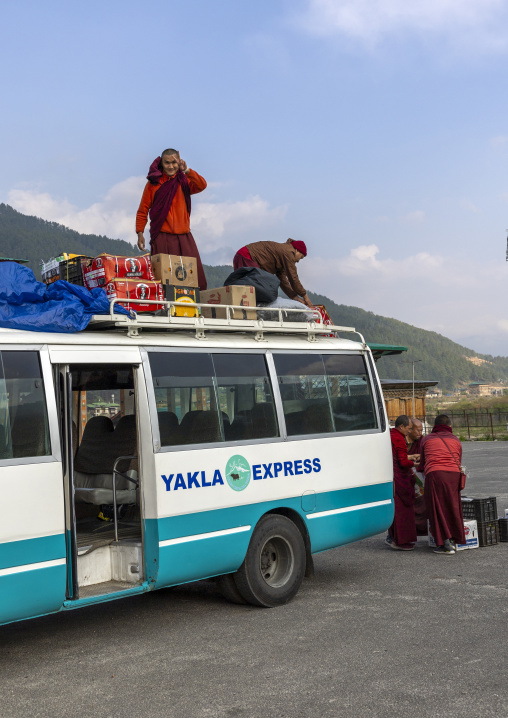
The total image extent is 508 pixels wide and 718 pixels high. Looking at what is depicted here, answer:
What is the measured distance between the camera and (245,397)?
754 cm

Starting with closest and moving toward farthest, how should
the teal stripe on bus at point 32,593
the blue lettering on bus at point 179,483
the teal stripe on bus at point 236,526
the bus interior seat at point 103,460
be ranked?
the teal stripe on bus at point 32,593, the teal stripe on bus at point 236,526, the blue lettering on bus at point 179,483, the bus interior seat at point 103,460

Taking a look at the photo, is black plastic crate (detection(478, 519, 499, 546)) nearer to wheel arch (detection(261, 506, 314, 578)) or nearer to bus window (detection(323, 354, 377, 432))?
bus window (detection(323, 354, 377, 432))

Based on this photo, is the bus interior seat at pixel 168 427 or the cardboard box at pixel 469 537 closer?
the bus interior seat at pixel 168 427

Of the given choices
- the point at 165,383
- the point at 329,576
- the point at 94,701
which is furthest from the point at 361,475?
the point at 94,701

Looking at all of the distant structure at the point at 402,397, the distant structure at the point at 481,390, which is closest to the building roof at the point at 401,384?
the distant structure at the point at 402,397

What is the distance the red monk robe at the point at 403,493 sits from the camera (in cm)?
1029

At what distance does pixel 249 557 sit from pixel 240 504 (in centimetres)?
55

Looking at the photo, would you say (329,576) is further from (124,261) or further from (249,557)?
(124,261)

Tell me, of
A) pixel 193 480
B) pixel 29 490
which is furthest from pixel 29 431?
pixel 193 480

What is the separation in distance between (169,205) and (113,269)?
230 centimetres

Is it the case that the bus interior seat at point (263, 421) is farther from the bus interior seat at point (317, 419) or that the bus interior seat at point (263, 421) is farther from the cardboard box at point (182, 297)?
the cardboard box at point (182, 297)

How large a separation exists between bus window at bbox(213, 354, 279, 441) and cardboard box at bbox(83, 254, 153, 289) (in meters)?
1.09

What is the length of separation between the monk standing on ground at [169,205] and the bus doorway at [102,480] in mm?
2364

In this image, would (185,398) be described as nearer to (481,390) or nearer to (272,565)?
(272,565)
